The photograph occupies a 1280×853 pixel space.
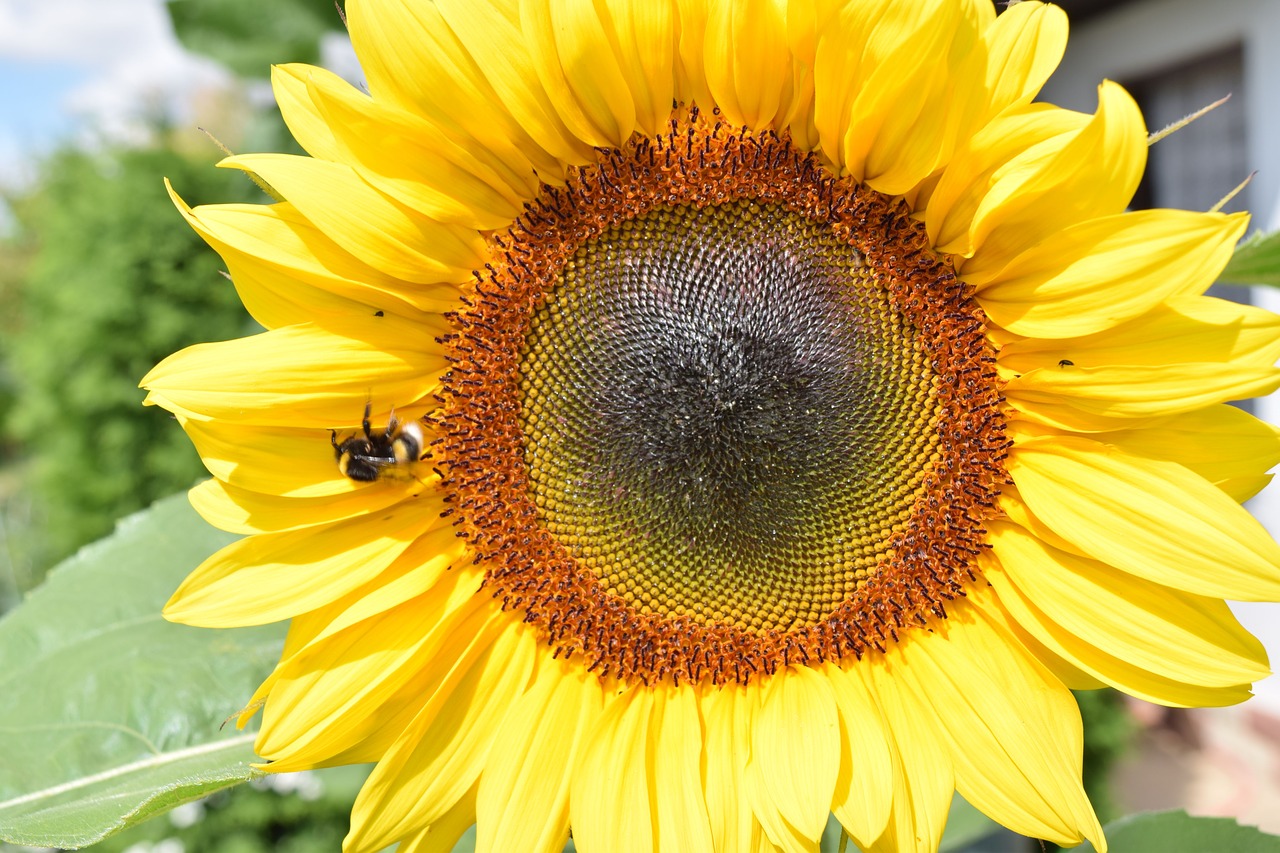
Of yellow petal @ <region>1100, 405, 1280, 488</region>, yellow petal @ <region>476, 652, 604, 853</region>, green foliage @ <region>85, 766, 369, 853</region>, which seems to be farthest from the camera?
green foliage @ <region>85, 766, 369, 853</region>

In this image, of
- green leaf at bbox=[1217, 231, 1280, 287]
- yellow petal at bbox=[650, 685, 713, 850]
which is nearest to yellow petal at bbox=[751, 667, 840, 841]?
yellow petal at bbox=[650, 685, 713, 850]

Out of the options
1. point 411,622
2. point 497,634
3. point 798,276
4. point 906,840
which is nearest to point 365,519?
point 411,622

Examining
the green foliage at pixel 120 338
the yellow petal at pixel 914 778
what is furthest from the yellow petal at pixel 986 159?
the green foliage at pixel 120 338

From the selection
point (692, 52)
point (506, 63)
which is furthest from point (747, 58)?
point (506, 63)

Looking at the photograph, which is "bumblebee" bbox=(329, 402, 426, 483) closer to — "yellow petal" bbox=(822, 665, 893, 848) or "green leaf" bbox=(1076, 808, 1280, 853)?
"yellow petal" bbox=(822, 665, 893, 848)

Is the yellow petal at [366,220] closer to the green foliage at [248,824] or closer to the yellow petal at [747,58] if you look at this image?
the yellow petal at [747,58]

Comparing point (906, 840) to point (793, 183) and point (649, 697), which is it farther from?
point (793, 183)
